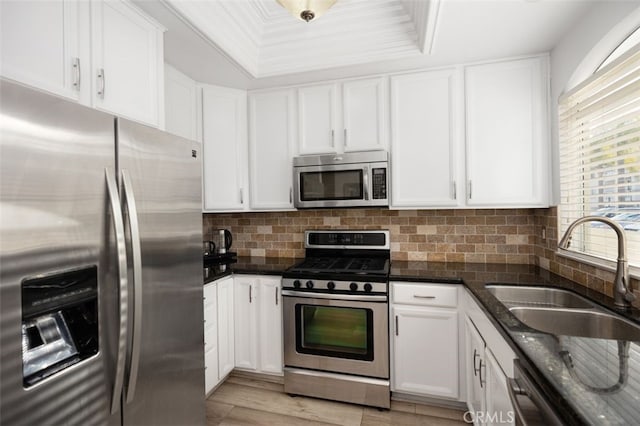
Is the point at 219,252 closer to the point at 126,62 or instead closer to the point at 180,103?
the point at 180,103

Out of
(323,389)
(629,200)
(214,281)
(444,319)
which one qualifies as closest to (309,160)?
(214,281)

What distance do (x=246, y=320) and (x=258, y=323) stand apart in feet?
0.34

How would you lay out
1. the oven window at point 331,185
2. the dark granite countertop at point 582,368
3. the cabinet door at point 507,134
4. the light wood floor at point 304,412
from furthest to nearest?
the oven window at point 331,185 → the cabinet door at point 507,134 → the light wood floor at point 304,412 → the dark granite countertop at point 582,368

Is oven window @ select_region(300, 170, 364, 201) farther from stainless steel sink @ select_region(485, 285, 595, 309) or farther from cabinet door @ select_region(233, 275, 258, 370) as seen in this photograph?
stainless steel sink @ select_region(485, 285, 595, 309)

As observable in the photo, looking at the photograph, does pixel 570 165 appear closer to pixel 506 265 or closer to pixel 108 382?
pixel 506 265

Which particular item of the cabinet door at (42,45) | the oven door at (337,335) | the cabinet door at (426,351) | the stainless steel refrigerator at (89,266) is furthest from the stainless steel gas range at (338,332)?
the cabinet door at (42,45)

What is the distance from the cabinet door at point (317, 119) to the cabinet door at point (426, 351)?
1363 mm

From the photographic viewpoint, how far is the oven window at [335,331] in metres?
2.11

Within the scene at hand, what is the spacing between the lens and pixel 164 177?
1.31m

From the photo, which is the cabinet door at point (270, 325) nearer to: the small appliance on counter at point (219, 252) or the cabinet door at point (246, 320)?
the cabinet door at point (246, 320)

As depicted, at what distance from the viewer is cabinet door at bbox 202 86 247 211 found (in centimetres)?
252

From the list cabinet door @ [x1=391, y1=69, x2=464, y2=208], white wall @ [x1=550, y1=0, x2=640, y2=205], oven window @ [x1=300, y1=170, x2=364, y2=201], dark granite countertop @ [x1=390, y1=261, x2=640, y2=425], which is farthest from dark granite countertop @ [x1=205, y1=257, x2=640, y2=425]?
white wall @ [x1=550, y1=0, x2=640, y2=205]

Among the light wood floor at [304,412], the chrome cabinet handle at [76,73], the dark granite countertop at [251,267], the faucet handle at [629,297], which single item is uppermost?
the chrome cabinet handle at [76,73]

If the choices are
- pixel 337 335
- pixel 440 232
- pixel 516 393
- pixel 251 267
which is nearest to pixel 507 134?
pixel 440 232
